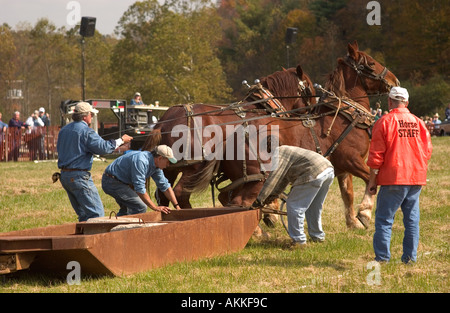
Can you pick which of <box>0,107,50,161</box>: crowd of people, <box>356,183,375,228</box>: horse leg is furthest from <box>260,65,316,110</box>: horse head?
<box>0,107,50,161</box>: crowd of people

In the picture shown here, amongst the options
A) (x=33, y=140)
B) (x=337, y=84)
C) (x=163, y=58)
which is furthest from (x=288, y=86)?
(x=163, y=58)

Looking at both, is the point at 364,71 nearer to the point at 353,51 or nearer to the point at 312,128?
the point at 353,51

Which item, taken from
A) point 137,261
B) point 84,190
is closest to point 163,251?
point 137,261

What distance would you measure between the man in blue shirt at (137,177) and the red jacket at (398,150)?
8.67 feet

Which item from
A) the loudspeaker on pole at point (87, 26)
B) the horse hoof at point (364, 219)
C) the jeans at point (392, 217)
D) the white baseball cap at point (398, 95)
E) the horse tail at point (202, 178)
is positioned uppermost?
the loudspeaker on pole at point (87, 26)

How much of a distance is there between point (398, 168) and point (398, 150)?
0.63ft

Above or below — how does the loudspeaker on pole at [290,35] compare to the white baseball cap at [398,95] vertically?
above

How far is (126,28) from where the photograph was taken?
172 feet

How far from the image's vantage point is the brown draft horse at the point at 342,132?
10.2 metres

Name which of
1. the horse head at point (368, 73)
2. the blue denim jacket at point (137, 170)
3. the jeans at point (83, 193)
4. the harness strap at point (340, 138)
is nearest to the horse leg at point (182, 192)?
the blue denim jacket at point (137, 170)

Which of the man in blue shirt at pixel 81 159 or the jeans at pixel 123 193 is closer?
the man in blue shirt at pixel 81 159

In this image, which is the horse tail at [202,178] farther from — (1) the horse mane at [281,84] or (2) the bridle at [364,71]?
(2) the bridle at [364,71]

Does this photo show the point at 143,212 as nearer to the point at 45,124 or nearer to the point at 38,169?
the point at 38,169

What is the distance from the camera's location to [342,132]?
35.8ft
